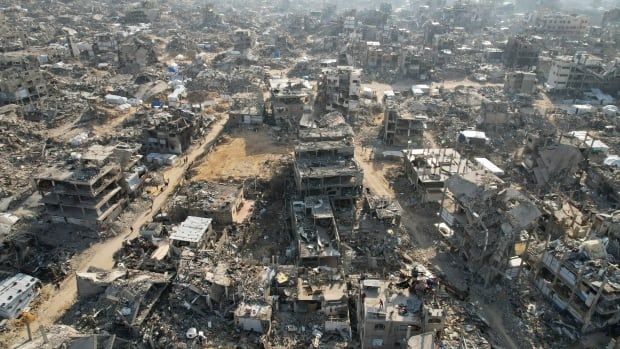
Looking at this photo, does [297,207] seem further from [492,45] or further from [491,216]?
[492,45]

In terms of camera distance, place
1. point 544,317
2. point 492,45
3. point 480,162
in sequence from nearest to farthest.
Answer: point 544,317, point 480,162, point 492,45

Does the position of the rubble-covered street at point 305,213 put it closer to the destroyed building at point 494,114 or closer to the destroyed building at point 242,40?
the destroyed building at point 494,114

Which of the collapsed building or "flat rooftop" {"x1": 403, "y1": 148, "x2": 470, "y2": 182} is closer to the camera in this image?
"flat rooftop" {"x1": 403, "y1": 148, "x2": 470, "y2": 182}

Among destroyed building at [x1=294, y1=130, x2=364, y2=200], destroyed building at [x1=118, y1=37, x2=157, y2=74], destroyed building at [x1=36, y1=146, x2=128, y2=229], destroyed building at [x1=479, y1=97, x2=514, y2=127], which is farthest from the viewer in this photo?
destroyed building at [x1=118, y1=37, x2=157, y2=74]

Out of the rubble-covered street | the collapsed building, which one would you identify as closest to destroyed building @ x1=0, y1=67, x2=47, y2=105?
the collapsed building

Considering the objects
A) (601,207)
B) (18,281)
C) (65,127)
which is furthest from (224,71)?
(601,207)

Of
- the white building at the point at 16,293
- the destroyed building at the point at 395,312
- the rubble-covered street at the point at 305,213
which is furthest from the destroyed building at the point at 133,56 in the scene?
the destroyed building at the point at 395,312

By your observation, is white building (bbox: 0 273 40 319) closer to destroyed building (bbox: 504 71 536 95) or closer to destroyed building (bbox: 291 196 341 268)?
destroyed building (bbox: 291 196 341 268)
